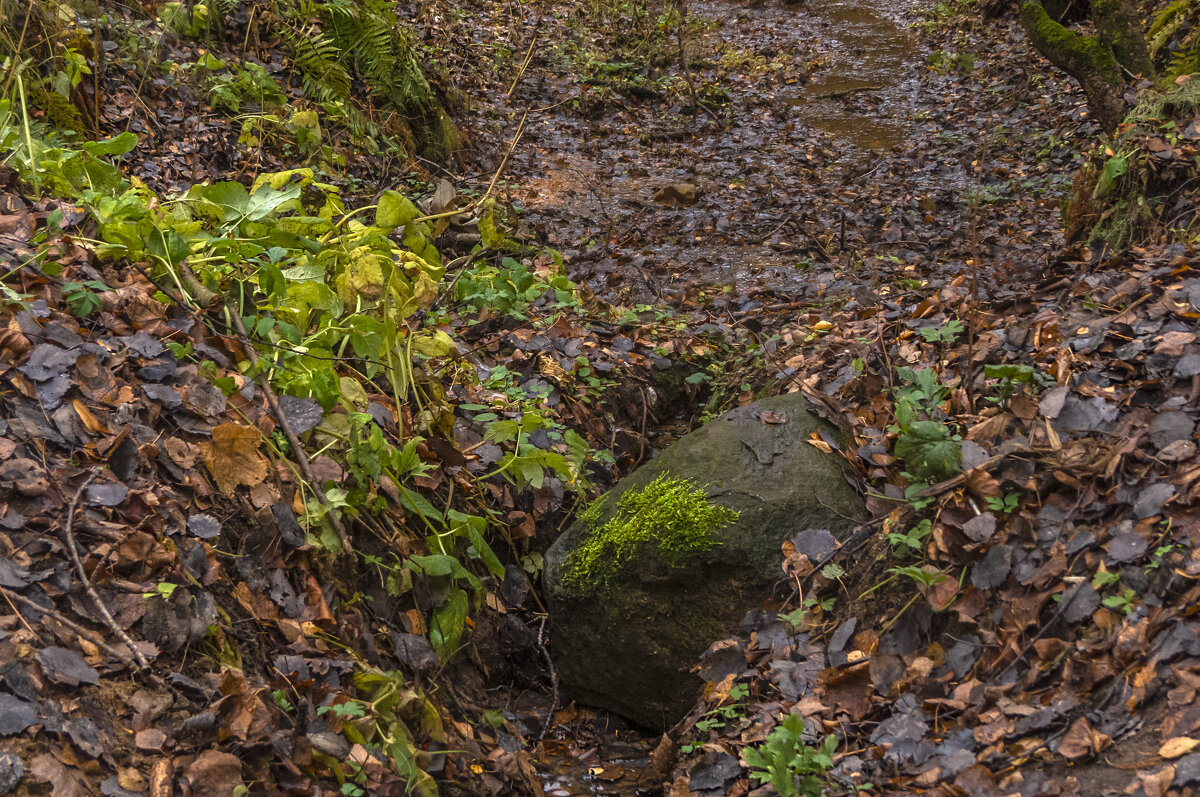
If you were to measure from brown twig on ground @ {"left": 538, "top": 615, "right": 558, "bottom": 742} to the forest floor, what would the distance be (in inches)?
0.7

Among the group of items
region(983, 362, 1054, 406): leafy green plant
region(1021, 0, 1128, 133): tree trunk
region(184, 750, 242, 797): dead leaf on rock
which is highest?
region(1021, 0, 1128, 133): tree trunk

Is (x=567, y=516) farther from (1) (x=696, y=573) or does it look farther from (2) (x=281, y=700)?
(2) (x=281, y=700)

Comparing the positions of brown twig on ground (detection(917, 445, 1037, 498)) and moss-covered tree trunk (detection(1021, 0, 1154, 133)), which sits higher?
moss-covered tree trunk (detection(1021, 0, 1154, 133))

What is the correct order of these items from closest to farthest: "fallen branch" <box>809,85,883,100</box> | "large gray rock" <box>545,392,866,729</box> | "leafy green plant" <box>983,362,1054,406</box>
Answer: "leafy green plant" <box>983,362,1054,406</box> < "large gray rock" <box>545,392,866,729</box> < "fallen branch" <box>809,85,883,100</box>

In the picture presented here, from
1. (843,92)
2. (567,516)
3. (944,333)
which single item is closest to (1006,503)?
(944,333)

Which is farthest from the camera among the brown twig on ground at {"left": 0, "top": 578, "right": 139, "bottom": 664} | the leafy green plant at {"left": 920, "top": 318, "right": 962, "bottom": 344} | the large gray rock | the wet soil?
the wet soil

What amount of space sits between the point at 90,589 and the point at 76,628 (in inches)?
4.2

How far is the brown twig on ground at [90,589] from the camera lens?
2.00 metres

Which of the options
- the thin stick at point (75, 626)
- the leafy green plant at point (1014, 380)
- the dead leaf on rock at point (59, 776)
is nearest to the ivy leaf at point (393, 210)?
the thin stick at point (75, 626)

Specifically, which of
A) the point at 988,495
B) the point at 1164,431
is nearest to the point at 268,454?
the point at 988,495

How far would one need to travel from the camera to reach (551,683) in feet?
11.2

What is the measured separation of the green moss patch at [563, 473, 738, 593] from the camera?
316 cm

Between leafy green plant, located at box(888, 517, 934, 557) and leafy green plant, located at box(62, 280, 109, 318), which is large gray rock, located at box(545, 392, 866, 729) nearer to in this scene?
leafy green plant, located at box(888, 517, 934, 557)

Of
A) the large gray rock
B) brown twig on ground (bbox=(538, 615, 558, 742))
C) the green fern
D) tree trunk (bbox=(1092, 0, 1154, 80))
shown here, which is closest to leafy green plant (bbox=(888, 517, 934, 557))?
the large gray rock
